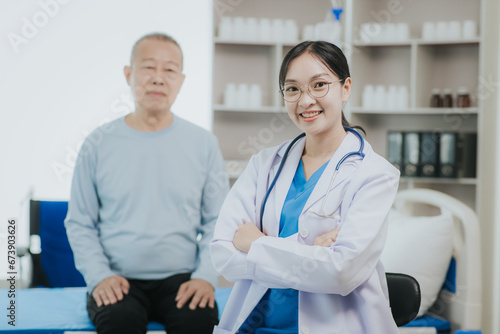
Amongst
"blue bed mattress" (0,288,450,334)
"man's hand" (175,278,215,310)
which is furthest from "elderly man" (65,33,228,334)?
"blue bed mattress" (0,288,450,334)

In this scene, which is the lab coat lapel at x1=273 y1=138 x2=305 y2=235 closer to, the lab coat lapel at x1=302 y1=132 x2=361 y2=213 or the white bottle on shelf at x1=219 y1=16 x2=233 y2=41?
the lab coat lapel at x1=302 y1=132 x2=361 y2=213

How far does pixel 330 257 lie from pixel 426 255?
96cm

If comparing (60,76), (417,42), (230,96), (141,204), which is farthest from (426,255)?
(60,76)

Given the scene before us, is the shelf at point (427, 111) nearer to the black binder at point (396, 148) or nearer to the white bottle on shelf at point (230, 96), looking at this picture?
the black binder at point (396, 148)

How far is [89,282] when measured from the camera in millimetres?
1744

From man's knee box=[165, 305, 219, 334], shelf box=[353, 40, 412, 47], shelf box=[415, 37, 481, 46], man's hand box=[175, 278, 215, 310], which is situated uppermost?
shelf box=[353, 40, 412, 47]

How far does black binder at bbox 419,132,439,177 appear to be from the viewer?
10.2ft

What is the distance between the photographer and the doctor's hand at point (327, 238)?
1221 millimetres

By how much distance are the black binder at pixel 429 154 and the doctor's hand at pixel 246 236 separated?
6.80ft

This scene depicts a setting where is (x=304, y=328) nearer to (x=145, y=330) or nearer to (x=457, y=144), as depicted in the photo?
(x=145, y=330)

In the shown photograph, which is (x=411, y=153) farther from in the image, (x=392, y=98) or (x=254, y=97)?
(x=254, y=97)

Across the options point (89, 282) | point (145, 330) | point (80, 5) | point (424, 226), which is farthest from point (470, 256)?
point (80, 5)

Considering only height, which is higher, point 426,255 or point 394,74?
point 394,74

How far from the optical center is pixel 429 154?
3.13m
